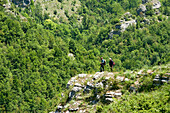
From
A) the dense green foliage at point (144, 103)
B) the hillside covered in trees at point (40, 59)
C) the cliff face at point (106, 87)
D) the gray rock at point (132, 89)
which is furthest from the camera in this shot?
the hillside covered in trees at point (40, 59)

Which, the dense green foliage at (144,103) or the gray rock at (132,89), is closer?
the dense green foliage at (144,103)

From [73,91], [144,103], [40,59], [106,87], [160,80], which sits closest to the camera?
[144,103]

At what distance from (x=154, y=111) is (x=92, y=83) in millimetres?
8092

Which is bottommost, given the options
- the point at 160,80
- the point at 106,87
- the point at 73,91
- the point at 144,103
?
the point at 73,91

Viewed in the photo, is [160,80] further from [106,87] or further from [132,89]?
[106,87]

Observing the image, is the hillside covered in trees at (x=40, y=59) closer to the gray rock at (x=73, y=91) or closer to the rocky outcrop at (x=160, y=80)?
the gray rock at (x=73, y=91)

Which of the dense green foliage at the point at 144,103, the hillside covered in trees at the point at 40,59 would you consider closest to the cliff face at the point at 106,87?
the dense green foliage at the point at 144,103

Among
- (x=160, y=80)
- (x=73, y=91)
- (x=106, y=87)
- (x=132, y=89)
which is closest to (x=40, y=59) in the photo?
(x=73, y=91)

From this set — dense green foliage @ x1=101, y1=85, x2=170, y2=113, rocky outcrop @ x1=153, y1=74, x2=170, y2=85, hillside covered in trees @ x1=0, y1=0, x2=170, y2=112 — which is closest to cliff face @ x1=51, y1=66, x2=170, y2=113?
rocky outcrop @ x1=153, y1=74, x2=170, y2=85

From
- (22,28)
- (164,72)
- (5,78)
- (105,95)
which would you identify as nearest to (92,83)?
(105,95)

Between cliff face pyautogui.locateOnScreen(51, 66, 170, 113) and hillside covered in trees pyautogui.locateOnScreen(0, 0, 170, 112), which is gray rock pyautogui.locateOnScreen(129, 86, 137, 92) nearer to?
cliff face pyautogui.locateOnScreen(51, 66, 170, 113)

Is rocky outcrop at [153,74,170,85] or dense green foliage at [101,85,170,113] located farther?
rocky outcrop at [153,74,170,85]

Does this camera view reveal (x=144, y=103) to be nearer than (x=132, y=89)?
Yes

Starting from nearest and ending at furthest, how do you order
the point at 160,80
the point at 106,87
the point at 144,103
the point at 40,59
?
1. the point at 144,103
2. the point at 160,80
3. the point at 106,87
4. the point at 40,59
